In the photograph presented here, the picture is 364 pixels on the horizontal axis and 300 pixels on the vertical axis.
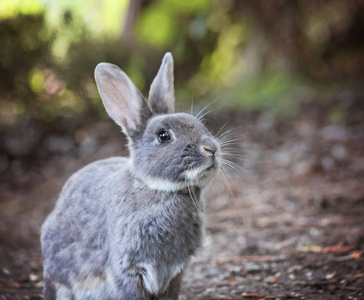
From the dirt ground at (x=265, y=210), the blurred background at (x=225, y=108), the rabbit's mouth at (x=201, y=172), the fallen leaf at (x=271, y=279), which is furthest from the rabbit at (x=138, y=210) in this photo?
the fallen leaf at (x=271, y=279)

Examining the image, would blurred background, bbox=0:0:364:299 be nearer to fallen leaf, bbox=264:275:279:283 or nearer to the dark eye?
fallen leaf, bbox=264:275:279:283

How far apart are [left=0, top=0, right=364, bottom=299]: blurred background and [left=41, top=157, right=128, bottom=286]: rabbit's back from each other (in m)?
0.50

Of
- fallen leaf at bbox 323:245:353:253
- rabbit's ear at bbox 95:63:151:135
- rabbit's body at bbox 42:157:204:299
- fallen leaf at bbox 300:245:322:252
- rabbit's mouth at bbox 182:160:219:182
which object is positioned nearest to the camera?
rabbit's mouth at bbox 182:160:219:182

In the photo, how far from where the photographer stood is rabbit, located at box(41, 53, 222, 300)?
8.95ft

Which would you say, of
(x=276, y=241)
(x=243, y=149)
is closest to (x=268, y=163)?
(x=243, y=149)

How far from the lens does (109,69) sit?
9.73 ft

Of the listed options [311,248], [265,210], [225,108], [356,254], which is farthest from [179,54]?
[356,254]

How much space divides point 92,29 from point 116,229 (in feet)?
13.9

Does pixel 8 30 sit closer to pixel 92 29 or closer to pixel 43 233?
pixel 92 29

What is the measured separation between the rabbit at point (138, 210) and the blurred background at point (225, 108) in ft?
1.81

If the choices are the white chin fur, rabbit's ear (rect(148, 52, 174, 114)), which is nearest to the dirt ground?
the white chin fur

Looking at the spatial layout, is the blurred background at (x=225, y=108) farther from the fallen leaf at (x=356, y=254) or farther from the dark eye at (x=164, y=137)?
the dark eye at (x=164, y=137)

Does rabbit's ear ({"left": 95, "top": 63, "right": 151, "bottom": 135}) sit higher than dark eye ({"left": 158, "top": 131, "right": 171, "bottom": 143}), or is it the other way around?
rabbit's ear ({"left": 95, "top": 63, "right": 151, "bottom": 135})

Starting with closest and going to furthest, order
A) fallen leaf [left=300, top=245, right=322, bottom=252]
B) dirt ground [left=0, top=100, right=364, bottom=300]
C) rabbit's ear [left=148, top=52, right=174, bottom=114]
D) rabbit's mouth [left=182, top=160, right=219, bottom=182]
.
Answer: rabbit's mouth [left=182, top=160, right=219, bottom=182]
rabbit's ear [left=148, top=52, right=174, bottom=114]
dirt ground [left=0, top=100, right=364, bottom=300]
fallen leaf [left=300, top=245, right=322, bottom=252]
